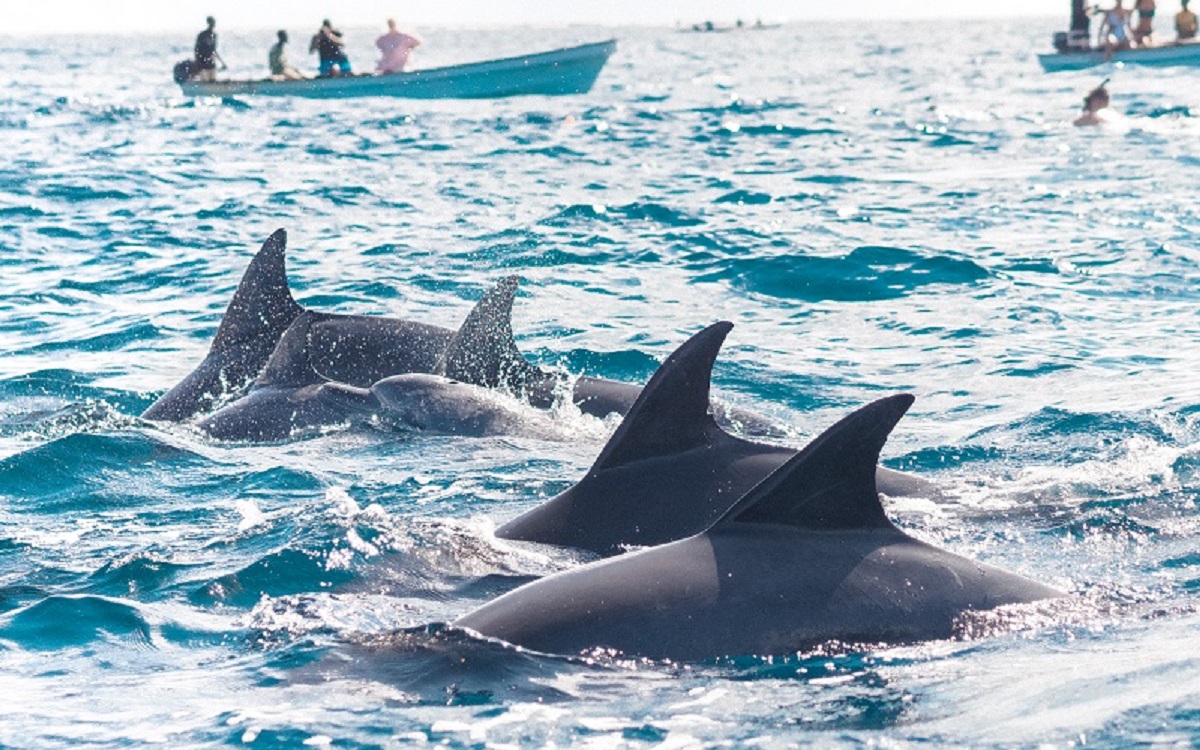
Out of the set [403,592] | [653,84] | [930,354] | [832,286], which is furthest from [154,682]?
[653,84]

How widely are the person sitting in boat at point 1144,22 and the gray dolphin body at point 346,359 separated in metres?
42.2

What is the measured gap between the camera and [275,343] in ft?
40.1

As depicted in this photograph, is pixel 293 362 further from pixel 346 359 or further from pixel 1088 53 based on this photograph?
pixel 1088 53

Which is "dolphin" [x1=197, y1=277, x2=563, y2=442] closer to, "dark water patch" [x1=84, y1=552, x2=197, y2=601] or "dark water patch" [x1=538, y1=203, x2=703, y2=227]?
"dark water patch" [x1=84, y1=552, x2=197, y2=601]

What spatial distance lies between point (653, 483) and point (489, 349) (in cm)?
364

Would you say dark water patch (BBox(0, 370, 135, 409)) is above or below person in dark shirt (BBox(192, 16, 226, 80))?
below

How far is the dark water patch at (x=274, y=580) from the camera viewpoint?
766 cm

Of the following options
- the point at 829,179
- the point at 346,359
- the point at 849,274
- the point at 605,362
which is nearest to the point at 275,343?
the point at 346,359

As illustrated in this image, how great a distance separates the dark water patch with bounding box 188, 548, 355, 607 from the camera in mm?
7656

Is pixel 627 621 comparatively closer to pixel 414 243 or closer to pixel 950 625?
pixel 950 625

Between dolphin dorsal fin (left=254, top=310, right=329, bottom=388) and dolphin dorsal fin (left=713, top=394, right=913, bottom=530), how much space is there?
585 cm

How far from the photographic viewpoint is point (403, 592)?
24.1ft

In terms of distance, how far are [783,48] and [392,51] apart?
74.4m

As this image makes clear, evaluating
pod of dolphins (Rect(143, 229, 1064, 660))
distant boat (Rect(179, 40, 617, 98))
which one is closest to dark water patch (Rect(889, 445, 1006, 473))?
pod of dolphins (Rect(143, 229, 1064, 660))
